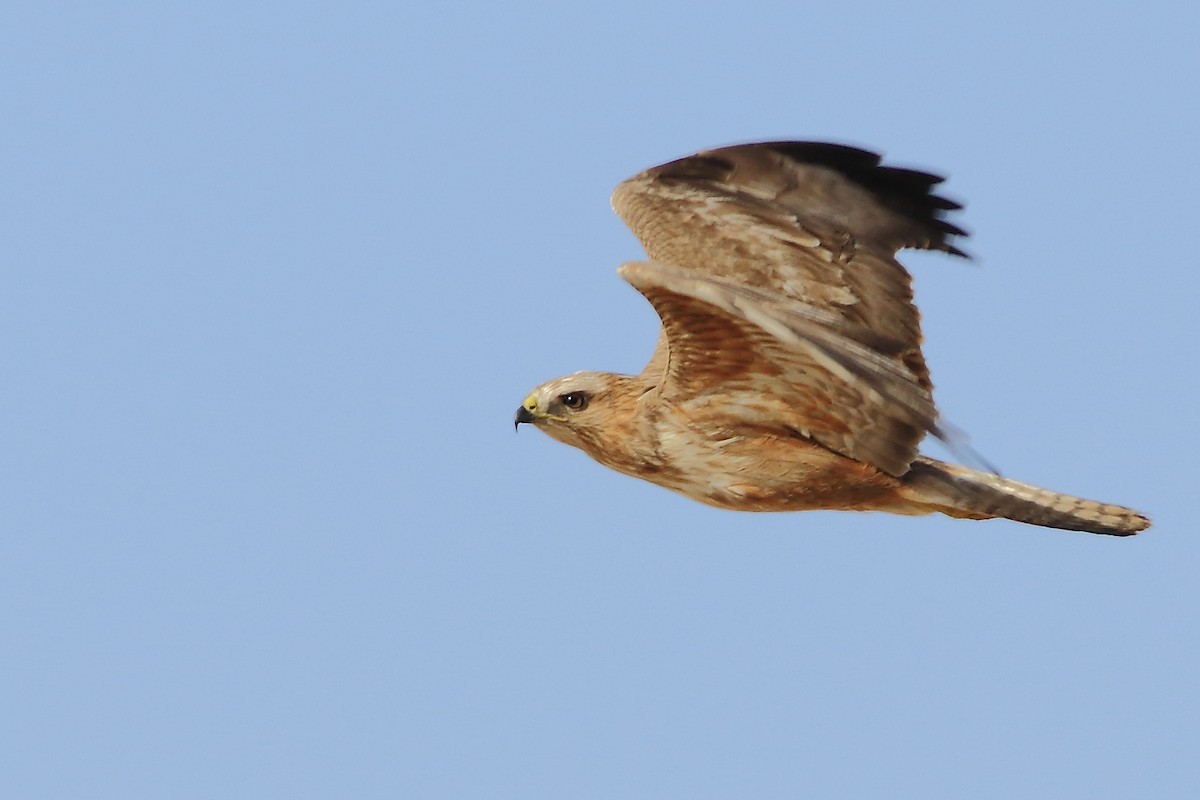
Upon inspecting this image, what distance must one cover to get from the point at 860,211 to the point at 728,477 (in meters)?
1.67

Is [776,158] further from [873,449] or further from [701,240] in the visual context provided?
[873,449]

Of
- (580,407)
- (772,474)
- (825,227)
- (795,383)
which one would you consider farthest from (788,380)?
(580,407)

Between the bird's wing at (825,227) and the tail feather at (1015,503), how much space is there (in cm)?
68

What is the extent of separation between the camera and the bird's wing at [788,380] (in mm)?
9047

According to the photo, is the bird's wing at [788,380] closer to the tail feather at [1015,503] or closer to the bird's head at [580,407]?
the bird's head at [580,407]

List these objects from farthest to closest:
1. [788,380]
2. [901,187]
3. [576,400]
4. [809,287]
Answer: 1. [576,400]
2. [901,187]
3. [809,287]
4. [788,380]

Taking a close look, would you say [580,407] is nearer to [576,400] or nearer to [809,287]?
[576,400]

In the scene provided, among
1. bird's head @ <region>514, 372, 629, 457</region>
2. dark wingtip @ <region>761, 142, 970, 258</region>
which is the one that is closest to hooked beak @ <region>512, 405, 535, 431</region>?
bird's head @ <region>514, 372, 629, 457</region>

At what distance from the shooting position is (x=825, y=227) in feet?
33.9

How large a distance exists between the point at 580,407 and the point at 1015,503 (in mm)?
2512

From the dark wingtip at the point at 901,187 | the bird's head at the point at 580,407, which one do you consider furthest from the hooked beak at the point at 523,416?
the dark wingtip at the point at 901,187

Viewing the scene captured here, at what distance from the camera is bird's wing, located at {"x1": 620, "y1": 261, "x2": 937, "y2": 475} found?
29.7ft

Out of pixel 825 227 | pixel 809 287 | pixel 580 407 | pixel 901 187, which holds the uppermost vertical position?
pixel 901 187

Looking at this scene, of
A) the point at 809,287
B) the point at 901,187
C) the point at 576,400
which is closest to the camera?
the point at 809,287
